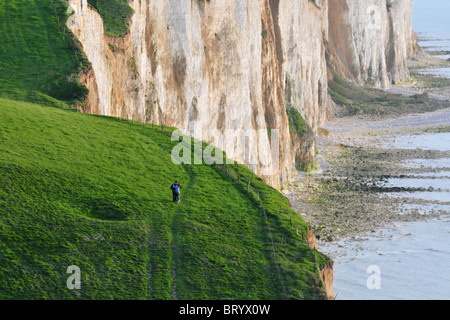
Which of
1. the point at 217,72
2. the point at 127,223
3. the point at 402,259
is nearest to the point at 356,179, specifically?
the point at 217,72

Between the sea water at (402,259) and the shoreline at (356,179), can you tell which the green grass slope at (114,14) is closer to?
the shoreline at (356,179)

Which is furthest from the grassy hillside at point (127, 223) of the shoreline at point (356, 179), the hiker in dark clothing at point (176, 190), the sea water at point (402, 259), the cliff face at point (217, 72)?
the shoreline at point (356, 179)

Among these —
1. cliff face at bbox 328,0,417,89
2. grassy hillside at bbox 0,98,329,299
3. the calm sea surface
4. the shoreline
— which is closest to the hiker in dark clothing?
grassy hillside at bbox 0,98,329,299

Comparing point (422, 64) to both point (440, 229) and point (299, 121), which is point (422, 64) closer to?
point (299, 121)

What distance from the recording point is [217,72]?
49.2 metres

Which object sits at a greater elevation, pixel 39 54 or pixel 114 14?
pixel 114 14

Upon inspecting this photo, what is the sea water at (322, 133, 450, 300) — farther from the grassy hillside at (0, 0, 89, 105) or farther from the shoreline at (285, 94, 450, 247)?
the grassy hillside at (0, 0, 89, 105)

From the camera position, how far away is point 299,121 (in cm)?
6469

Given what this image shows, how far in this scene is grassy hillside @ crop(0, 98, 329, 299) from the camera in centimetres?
2227

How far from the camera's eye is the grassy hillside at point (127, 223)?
73.0 feet

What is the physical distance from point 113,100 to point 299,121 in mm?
28853

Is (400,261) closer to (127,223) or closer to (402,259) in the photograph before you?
(402,259)

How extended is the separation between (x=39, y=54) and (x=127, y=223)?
16.2 m

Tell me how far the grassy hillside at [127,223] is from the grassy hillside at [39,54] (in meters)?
1.97
